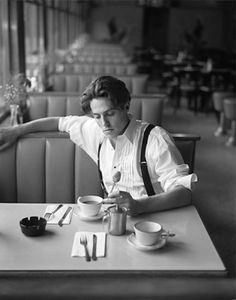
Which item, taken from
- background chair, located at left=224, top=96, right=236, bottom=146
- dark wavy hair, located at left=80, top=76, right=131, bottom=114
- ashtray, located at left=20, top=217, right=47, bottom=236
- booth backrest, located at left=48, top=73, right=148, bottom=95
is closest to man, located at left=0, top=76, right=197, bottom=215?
dark wavy hair, located at left=80, top=76, right=131, bottom=114

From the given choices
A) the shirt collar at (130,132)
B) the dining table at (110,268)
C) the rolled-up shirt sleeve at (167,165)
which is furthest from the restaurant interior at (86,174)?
the shirt collar at (130,132)

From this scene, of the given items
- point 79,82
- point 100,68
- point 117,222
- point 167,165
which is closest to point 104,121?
point 167,165

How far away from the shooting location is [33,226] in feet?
3.98

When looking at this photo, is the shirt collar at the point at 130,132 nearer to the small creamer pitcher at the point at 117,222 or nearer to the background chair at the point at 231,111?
the small creamer pitcher at the point at 117,222

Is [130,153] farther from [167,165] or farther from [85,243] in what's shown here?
[85,243]

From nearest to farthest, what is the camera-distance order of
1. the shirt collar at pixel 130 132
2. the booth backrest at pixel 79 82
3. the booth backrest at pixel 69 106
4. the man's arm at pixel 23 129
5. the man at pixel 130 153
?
the man at pixel 130 153, the shirt collar at pixel 130 132, the man's arm at pixel 23 129, the booth backrest at pixel 69 106, the booth backrest at pixel 79 82

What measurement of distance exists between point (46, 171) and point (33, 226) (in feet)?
2.28

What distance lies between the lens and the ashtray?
3.97 feet

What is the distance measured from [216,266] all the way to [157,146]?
516mm

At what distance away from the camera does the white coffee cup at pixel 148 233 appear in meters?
1.14

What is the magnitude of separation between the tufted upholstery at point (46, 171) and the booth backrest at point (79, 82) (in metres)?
2.74

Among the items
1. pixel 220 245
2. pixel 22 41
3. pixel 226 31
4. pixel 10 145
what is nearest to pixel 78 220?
pixel 10 145

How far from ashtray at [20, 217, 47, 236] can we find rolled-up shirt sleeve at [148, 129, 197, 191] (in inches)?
16.8

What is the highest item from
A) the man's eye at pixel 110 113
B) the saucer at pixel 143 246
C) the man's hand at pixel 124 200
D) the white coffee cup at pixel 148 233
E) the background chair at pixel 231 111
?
the man's eye at pixel 110 113
